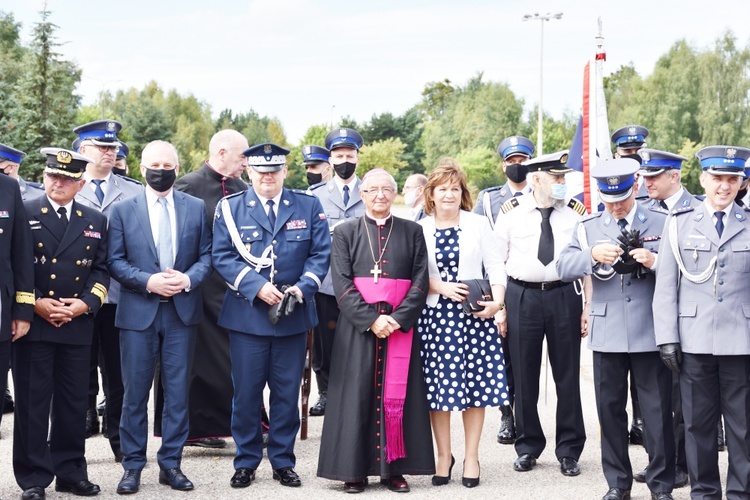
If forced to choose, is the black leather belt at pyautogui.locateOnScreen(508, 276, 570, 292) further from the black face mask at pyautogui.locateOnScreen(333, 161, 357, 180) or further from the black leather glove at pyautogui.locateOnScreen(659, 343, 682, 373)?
the black face mask at pyautogui.locateOnScreen(333, 161, 357, 180)

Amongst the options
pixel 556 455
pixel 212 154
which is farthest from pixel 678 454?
pixel 212 154

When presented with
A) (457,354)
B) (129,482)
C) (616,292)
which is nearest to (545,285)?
(616,292)

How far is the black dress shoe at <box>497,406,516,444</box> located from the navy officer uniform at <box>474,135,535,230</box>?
157 cm

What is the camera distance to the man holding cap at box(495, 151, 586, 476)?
6.79 metres

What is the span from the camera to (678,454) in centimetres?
645

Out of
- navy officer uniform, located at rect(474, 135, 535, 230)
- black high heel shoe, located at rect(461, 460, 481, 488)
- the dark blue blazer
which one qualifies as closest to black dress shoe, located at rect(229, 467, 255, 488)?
the dark blue blazer

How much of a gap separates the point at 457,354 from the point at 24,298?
9.22ft

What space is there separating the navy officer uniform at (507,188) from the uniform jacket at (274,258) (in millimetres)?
1926

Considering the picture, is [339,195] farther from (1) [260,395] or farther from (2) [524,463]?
(2) [524,463]

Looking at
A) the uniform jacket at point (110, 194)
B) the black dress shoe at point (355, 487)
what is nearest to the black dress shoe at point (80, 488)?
the black dress shoe at point (355, 487)

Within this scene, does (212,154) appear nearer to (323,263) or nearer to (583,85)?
(323,263)

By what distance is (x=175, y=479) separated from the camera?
20.6 ft

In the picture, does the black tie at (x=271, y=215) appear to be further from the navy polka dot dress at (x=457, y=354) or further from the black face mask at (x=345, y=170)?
the black face mask at (x=345, y=170)

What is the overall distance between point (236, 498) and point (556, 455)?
238 centimetres
